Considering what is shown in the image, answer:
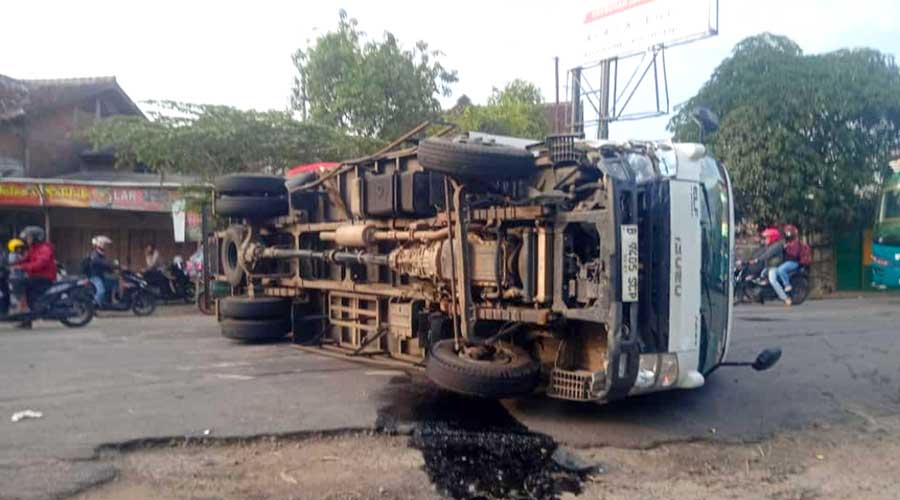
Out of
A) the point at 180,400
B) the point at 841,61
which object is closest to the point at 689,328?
the point at 180,400

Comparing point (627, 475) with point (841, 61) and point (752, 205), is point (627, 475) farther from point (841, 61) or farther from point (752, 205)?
point (841, 61)

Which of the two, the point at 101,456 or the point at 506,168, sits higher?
the point at 506,168

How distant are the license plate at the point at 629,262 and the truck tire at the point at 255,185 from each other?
527 cm

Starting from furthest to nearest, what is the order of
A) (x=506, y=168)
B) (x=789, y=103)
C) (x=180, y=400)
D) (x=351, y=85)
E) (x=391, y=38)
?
(x=391, y=38) < (x=351, y=85) < (x=789, y=103) < (x=180, y=400) < (x=506, y=168)

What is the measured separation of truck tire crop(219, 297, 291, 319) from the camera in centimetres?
976

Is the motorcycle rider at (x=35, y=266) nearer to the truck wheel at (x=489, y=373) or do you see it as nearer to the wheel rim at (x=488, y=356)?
the truck wheel at (x=489, y=373)

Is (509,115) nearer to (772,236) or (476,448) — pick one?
(772,236)

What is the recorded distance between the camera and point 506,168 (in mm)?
5918

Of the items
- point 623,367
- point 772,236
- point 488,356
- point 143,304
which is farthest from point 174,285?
point 623,367

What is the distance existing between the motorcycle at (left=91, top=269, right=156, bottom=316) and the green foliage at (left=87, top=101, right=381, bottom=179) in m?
3.54

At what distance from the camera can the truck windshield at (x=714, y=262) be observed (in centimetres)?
631

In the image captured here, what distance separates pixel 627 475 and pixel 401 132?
19.5 m

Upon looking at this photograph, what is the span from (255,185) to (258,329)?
65.4 inches

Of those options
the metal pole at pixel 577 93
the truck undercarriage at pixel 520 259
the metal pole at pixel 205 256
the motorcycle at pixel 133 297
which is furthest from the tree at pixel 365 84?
the truck undercarriage at pixel 520 259
